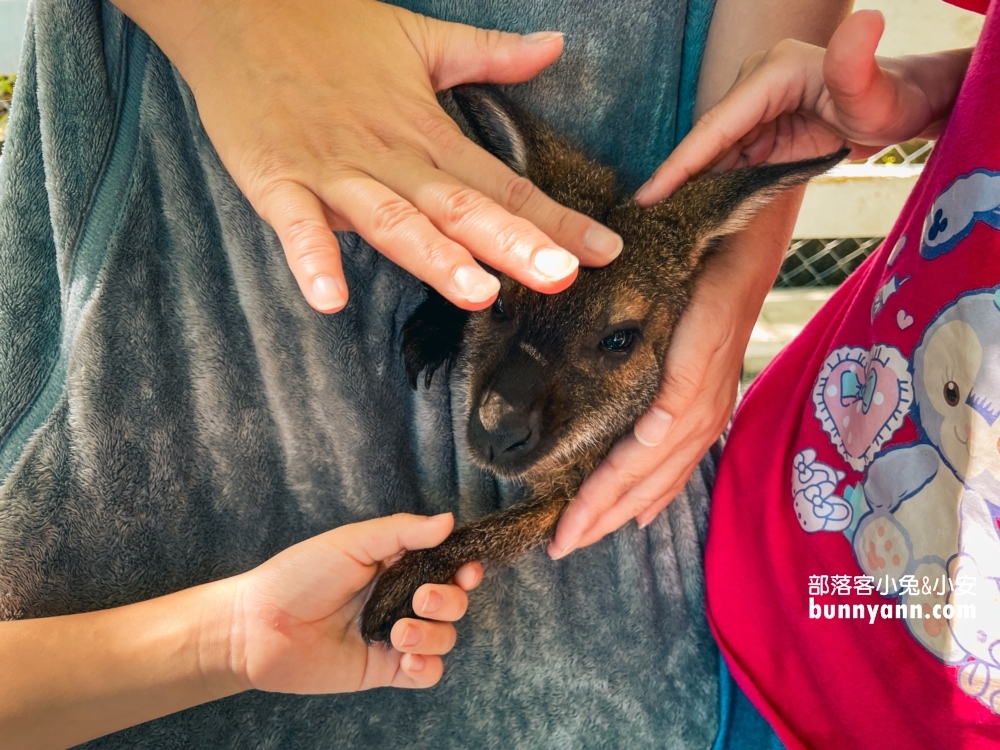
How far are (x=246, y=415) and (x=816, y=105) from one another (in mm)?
1393

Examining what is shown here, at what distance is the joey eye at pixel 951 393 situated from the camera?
1.16 meters

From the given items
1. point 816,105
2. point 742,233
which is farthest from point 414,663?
point 816,105

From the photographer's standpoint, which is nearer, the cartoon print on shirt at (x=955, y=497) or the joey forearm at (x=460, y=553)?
the cartoon print on shirt at (x=955, y=497)

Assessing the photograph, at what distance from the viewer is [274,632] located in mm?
1197

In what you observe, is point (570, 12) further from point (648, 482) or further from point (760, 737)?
point (760, 737)

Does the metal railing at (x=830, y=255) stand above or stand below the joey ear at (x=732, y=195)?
below

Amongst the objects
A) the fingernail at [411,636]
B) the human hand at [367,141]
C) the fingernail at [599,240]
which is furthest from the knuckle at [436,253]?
the fingernail at [411,636]

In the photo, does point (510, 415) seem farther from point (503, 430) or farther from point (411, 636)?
point (411, 636)

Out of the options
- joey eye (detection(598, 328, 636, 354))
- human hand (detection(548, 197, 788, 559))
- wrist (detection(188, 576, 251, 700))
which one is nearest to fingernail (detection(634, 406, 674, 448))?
human hand (detection(548, 197, 788, 559))

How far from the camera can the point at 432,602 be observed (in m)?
1.29

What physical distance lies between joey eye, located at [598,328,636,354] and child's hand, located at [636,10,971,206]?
0.90 feet

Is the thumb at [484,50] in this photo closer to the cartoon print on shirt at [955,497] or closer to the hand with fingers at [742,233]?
the hand with fingers at [742,233]

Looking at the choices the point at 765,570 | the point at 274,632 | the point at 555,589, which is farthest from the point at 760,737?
the point at 274,632

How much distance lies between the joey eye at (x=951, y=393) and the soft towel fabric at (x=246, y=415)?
2.38 ft
